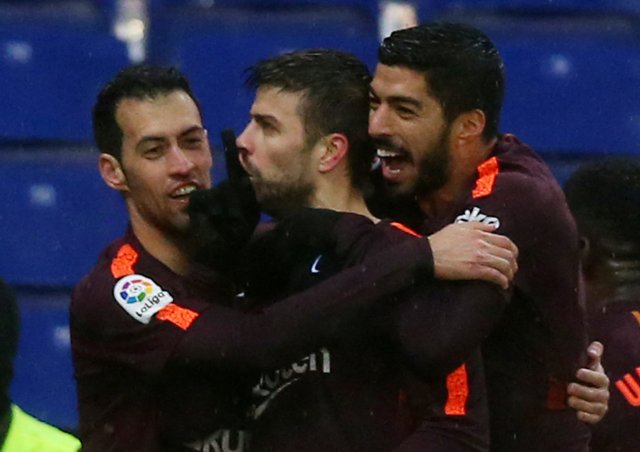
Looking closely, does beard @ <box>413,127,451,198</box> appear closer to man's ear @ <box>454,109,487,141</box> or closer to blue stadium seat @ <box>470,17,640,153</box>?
man's ear @ <box>454,109,487,141</box>

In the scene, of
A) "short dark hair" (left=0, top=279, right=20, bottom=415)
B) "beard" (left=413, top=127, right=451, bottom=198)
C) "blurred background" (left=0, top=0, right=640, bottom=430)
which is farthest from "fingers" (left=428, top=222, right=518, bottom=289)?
"blurred background" (left=0, top=0, right=640, bottom=430)

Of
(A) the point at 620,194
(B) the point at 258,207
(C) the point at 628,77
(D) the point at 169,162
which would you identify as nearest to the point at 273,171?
(B) the point at 258,207

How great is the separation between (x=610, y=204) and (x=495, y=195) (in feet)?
2.45

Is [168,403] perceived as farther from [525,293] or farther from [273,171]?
[525,293]

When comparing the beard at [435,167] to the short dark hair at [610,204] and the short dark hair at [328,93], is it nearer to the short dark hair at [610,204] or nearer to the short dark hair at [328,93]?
the short dark hair at [328,93]

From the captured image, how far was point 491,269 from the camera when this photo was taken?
324 centimetres

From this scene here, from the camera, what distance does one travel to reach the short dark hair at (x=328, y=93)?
3514 mm

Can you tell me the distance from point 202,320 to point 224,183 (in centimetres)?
32

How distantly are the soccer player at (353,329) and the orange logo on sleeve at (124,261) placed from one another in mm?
258

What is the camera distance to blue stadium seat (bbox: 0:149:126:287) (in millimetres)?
5562

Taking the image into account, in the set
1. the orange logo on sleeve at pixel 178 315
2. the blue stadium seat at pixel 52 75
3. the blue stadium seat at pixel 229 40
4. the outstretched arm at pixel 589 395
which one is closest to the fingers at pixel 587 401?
the outstretched arm at pixel 589 395

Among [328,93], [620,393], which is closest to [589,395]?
[620,393]

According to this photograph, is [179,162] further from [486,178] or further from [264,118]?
[486,178]

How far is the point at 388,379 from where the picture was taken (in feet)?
10.9
